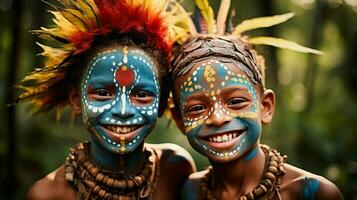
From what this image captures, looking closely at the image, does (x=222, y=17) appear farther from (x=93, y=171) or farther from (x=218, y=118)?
(x=93, y=171)

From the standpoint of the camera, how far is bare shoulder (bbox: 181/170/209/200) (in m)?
3.26

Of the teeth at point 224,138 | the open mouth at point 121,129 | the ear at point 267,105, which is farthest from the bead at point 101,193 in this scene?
the ear at point 267,105

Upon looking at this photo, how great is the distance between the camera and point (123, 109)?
3.00 metres

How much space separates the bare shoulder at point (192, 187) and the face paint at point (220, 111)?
33 cm

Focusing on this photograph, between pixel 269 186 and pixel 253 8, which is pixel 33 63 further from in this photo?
pixel 269 186

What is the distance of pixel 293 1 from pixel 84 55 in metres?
5.73

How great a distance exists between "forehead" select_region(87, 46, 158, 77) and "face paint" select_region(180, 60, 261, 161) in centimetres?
24

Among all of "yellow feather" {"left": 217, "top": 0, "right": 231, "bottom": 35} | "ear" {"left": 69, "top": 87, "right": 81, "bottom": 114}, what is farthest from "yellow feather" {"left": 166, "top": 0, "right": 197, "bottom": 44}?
"ear" {"left": 69, "top": 87, "right": 81, "bottom": 114}

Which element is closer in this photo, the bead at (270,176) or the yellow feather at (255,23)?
the bead at (270,176)

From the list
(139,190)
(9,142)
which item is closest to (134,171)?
(139,190)

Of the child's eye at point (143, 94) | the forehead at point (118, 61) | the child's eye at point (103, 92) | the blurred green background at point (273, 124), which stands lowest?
the blurred green background at point (273, 124)

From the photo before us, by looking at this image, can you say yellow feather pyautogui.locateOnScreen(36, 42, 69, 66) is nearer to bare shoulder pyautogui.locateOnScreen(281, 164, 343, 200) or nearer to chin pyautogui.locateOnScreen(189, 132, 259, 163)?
chin pyautogui.locateOnScreen(189, 132, 259, 163)

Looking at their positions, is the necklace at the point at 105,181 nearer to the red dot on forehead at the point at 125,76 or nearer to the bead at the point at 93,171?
the bead at the point at 93,171

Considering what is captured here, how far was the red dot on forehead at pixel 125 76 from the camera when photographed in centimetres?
304
